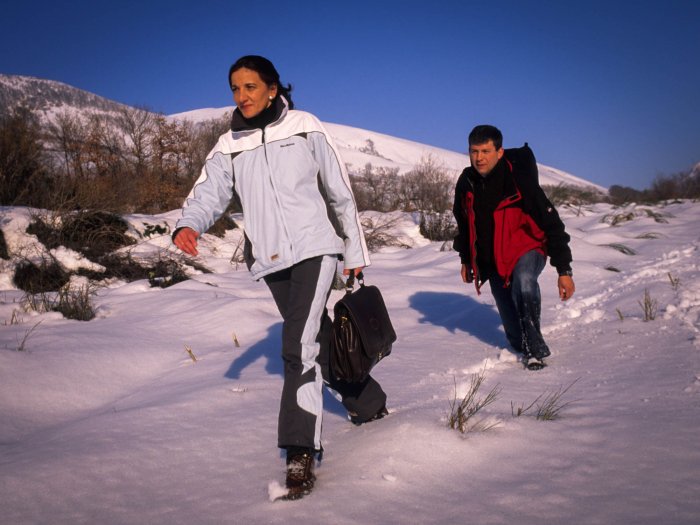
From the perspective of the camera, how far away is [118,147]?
53.9 feet

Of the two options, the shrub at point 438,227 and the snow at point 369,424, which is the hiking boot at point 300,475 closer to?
the snow at point 369,424

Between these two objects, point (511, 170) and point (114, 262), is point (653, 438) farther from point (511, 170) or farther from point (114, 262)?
point (114, 262)

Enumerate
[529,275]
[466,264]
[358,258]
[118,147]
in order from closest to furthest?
[358,258] → [529,275] → [466,264] → [118,147]

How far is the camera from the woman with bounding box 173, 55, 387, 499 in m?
2.22

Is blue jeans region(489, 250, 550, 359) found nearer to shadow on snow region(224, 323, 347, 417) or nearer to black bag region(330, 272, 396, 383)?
shadow on snow region(224, 323, 347, 417)

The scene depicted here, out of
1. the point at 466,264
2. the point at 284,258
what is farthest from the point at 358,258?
the point at 466,264

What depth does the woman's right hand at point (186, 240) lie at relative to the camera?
229 centimetres

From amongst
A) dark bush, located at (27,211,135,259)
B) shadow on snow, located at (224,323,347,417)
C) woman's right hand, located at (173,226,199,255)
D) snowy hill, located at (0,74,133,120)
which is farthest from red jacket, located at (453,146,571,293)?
snowy hill, located at (0,74,133,120)

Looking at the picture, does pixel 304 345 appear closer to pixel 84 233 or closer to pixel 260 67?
pixel 260 67

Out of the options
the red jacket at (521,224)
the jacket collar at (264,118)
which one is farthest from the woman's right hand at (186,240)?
the red jacket at (521,224)

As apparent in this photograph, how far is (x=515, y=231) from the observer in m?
3.69

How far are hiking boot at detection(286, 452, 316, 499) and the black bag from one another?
17.1 inches

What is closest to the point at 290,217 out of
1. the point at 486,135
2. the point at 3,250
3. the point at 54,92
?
the point at 486,135

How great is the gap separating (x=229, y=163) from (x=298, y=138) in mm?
359
